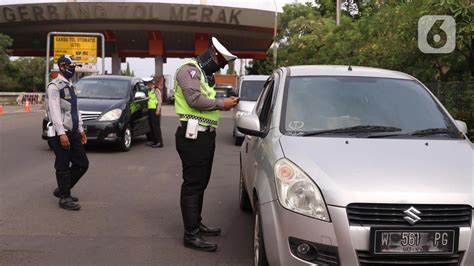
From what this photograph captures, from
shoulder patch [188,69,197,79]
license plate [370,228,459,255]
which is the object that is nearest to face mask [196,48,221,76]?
shoulder patch [188,69,197,79]

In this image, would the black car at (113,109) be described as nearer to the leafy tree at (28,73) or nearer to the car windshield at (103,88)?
the car windshield at (103,88)

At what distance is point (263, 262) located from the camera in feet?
12.6

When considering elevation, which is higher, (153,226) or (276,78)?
(276,78)

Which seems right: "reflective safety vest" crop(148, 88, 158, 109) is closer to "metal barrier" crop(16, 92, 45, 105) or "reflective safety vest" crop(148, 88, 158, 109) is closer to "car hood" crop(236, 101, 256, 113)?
"car hood" crop(236, 101, 256, 113)

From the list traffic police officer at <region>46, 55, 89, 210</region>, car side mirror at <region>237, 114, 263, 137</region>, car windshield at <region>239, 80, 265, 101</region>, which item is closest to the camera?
car side mirror at <region>237, 114, 263, 137</region>

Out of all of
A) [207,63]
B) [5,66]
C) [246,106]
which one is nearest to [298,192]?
[207,63]

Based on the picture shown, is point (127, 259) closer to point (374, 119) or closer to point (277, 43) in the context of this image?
point (374, 119)

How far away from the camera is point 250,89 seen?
14.5 metres

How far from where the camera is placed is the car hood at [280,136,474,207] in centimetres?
324

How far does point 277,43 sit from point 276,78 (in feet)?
93.6

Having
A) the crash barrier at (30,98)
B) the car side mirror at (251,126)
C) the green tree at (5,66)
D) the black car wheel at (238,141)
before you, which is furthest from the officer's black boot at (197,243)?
the green tree at (5,66)

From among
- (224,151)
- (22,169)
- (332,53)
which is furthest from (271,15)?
(22,169)

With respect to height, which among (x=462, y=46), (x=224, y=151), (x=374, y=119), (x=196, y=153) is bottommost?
(x=224, y=151)

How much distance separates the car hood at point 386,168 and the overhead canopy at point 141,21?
1645 inches
